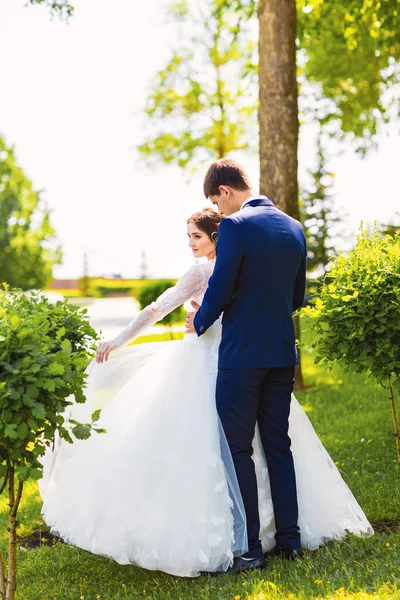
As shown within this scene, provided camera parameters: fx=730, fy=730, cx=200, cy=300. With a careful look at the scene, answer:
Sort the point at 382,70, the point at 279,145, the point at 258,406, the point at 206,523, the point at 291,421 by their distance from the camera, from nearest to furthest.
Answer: the point at 206,523, the point at 258,406, the point at 291,421, the point at 279,145, the point at 382,70

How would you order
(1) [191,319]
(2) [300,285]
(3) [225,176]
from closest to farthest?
(3) [225,176] < (1) [191,319] < (2) [300,285]

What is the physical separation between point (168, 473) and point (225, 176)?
1.66 m

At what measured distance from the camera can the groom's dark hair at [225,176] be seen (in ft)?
13.4

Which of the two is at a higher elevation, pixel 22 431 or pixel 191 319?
pixel 191 319

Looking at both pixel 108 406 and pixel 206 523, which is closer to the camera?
pixel 206 523

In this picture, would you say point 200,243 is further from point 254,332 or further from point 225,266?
point 254,332

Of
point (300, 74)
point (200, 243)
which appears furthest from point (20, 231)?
point (200, 243)

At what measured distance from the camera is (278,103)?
8.47 meters

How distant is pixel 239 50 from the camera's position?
22547 mm

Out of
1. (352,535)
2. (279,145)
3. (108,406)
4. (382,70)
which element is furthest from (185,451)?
(382,70)

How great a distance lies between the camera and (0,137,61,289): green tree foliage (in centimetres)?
3916

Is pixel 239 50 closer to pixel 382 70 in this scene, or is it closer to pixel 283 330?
pixel 382 70

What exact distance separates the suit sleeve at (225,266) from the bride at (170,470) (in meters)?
0.45

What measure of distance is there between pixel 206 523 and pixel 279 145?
571cm
